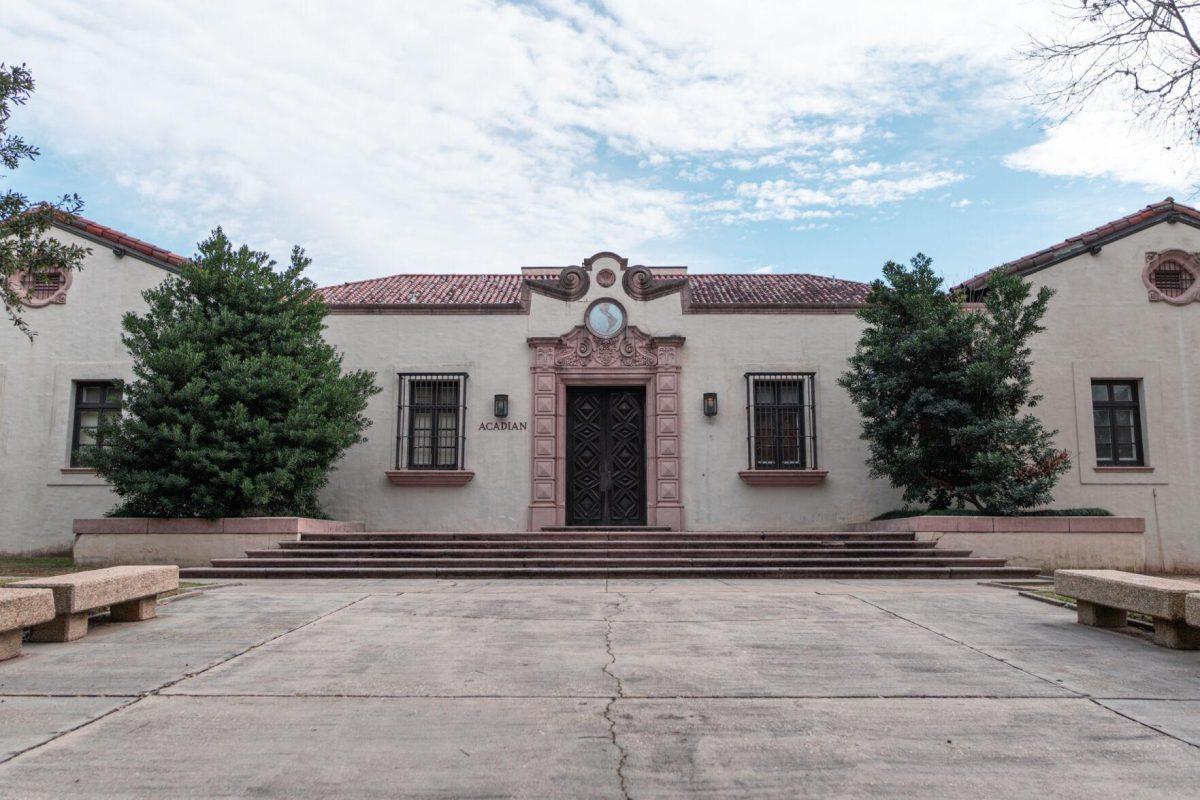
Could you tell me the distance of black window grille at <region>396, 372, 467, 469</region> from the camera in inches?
605

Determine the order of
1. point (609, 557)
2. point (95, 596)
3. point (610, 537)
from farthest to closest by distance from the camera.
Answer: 1. point (610, 537)
2. point (609, 557)
3. point (95, 596)

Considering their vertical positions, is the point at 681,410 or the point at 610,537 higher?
the point at 681,410

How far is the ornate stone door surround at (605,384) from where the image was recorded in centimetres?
1509

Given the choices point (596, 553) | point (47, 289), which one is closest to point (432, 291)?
point (47, 289)

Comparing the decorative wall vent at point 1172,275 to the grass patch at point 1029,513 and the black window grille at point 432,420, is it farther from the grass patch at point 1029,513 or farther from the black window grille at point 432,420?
the black window grille at point 432,420

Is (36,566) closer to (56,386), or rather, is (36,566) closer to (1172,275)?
(56,386)

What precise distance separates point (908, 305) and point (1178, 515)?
248 inches

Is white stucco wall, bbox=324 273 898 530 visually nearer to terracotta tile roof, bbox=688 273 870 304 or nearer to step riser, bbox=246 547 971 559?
terracotta tile roof, bbox=688 273 870 304

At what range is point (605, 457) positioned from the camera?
15.5m

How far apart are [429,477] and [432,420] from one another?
3.60 feet

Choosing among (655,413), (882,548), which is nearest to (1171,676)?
(882,548)

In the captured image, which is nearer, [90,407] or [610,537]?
[610,537]

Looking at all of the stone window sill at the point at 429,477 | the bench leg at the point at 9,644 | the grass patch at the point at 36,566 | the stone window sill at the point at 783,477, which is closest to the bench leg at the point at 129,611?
the bench leg at the point at 9,644

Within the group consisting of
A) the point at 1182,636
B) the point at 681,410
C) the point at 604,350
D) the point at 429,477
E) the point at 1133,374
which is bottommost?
the point at 1182,636
